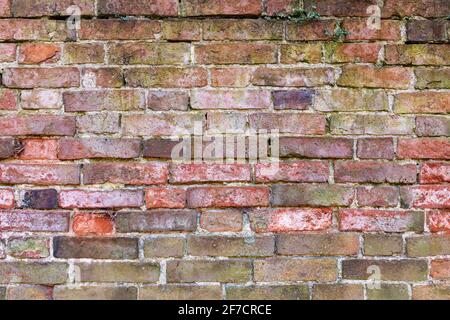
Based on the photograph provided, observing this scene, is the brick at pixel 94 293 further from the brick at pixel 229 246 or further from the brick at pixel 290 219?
the brick at pixel 290 219

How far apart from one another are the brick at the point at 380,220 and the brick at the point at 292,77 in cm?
44

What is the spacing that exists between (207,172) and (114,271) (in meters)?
0.45

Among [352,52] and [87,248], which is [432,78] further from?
[87,248]

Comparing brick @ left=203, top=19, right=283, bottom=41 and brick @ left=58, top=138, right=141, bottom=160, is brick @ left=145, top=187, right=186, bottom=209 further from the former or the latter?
brick @ left=203, top=19, right=283, bottom=41

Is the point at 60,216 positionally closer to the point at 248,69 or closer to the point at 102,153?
the point at 102,153

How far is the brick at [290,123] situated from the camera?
1.46 meters

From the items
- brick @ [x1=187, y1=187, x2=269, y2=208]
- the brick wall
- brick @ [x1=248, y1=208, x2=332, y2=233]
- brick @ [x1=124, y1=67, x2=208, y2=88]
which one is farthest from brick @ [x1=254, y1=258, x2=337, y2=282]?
brick @ [x1=124, y1=67, x2=208, y2=88]

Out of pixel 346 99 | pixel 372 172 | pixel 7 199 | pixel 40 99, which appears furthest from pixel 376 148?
pixel 7 199

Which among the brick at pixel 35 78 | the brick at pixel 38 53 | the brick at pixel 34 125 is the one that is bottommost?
the brick at pixel 34 125

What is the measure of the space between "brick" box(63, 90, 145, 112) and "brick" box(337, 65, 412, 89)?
681 mm

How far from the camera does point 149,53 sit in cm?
145

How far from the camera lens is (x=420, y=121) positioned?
4.79 ft

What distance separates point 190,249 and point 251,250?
20 centimetres

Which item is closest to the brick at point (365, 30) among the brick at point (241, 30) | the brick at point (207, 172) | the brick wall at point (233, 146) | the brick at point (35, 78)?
the brick wall at point (233, 146)
